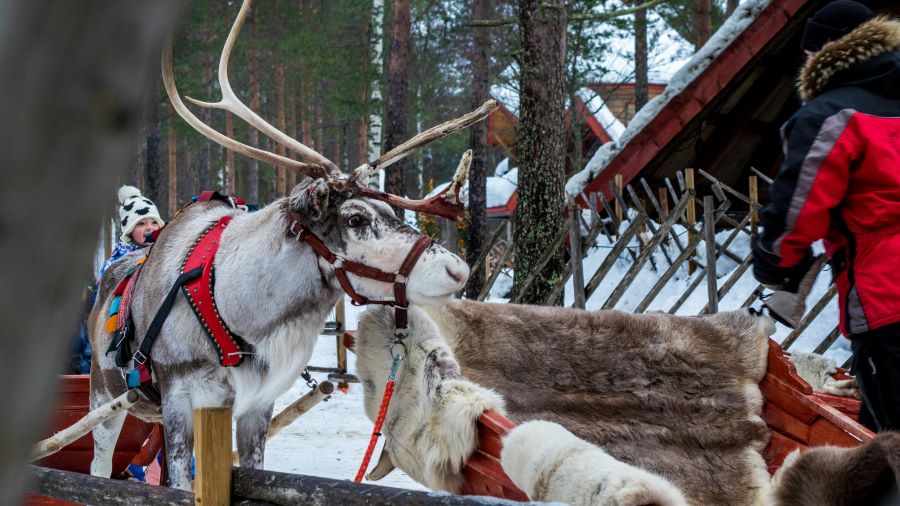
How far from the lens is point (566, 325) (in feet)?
12.1

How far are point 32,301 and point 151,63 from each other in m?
0.16

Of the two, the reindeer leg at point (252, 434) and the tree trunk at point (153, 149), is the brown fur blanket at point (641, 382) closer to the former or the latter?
the reindeer leg at point (252, 434)

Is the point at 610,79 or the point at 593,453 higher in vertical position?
the point at 610,79

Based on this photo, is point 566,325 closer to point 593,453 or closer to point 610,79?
point 593,453

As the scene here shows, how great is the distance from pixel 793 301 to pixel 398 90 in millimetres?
10043

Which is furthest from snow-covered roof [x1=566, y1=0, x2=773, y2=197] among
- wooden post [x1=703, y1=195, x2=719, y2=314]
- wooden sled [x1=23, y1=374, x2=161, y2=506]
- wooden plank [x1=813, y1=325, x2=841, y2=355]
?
wooden sled [x1=23, y1=374, x2=161, y2=506]

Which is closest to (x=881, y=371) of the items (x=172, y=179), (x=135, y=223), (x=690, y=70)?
(x=135, y=223)

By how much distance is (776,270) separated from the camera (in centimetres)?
282

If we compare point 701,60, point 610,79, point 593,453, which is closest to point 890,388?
point 593,453

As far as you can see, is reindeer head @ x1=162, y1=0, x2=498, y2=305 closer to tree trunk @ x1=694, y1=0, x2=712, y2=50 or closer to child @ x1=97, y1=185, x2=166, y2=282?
child @ x1=97, y1=185, x2=166, y2=282

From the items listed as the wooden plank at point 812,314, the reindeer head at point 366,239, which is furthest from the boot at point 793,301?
the wooden plank at point 812,314

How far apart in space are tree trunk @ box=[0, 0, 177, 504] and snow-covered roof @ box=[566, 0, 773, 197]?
8569 millimetres

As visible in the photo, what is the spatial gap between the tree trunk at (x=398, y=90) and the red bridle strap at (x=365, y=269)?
8.35 meters

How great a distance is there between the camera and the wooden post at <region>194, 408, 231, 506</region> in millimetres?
2316
